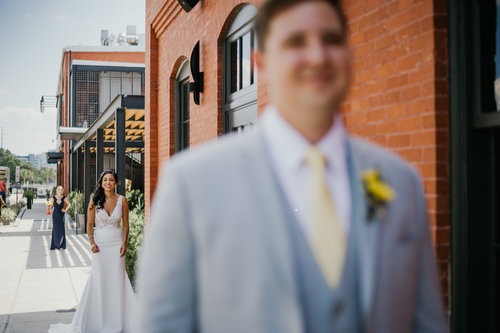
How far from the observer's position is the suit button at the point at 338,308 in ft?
4.41

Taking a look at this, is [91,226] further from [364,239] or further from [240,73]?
[364,239]

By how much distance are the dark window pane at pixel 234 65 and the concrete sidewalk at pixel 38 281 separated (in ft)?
12.9

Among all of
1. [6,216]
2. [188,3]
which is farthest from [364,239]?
[6,216]

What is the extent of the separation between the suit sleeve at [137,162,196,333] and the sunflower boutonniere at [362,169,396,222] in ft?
1.45

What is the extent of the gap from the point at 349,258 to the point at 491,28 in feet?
7.38

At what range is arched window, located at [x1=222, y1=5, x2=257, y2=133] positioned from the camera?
616cm

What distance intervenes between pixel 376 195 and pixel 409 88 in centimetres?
212

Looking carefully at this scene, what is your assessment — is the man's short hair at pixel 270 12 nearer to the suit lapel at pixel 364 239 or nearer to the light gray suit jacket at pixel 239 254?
the light gray suit jacket at pixel 239 254

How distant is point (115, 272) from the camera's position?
7184mm

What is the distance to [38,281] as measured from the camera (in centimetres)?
1080

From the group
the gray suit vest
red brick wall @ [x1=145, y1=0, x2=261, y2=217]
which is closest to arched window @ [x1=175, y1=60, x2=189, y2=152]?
red brick wall @ [x1=145, y1=0, x2=261, y2=217]

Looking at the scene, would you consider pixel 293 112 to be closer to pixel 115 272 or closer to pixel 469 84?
pixel 469 84

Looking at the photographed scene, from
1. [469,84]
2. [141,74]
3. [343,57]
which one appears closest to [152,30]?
[469,84]

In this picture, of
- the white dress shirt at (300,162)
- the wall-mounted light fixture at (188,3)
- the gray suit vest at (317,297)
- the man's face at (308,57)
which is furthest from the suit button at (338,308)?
the wall-mounted light fixture at (188,3)
